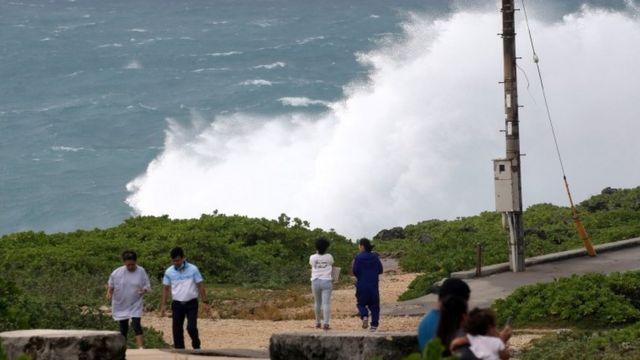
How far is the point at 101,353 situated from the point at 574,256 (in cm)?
1358

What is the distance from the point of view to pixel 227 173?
5622cm

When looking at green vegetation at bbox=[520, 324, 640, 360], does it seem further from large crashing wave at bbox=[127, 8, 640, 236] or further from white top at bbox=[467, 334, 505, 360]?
large crashing wave at bbox=[127, 8, 640, 236]

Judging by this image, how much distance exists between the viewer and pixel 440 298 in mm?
12000

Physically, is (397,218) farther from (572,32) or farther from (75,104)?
(75,104)

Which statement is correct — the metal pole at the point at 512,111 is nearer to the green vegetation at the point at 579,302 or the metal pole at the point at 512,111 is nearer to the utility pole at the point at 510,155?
the utility pole at the point at 510,155

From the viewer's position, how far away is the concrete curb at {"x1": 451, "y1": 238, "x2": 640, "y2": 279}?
82.2 feet

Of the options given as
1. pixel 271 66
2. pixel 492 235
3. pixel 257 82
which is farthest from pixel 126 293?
pixel 271 66

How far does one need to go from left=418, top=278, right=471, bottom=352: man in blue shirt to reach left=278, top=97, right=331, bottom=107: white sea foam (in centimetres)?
5560

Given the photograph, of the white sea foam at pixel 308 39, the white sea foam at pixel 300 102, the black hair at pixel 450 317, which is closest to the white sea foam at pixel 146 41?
the white sea foam at pixel 308 39

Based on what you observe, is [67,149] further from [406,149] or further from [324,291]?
[324,291]

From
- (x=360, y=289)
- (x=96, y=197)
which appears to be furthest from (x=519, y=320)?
(x=96, y=197)

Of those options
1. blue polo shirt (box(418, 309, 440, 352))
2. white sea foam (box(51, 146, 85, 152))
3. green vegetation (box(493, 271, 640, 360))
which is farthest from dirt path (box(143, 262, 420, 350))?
white sea foam (box(51, 146, 85, 152))

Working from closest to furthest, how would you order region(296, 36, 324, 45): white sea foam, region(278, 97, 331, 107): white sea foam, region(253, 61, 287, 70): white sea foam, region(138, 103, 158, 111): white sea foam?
region(278, 97, 331, 107): white sea foam < region(138, 103, 158, 111): white sea foam < region(253, 61, 287, 70): white sea foam < region(296, 36, 324, 45): white sea foam

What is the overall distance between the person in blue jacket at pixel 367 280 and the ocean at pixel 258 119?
92.4ft
